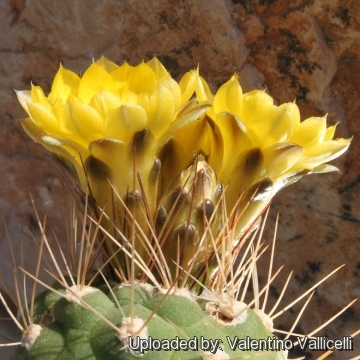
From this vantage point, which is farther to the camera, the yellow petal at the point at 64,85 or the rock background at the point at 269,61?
the rock background at the point at 269,61

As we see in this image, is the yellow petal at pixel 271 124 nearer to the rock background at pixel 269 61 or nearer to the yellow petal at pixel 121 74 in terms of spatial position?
the yellow petal at pixel 121 74

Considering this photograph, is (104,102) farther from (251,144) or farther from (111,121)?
(251,144)

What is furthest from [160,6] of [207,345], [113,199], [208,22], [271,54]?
[207,345]

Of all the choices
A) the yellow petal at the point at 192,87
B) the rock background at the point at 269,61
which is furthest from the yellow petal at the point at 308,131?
the rock background at the point at 269,61

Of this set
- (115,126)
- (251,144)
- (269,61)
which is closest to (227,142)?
(251,144)

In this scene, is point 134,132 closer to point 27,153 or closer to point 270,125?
point 270,125

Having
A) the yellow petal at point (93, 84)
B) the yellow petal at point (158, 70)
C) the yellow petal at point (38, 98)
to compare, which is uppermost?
the yellow petal at point (158, 70)
